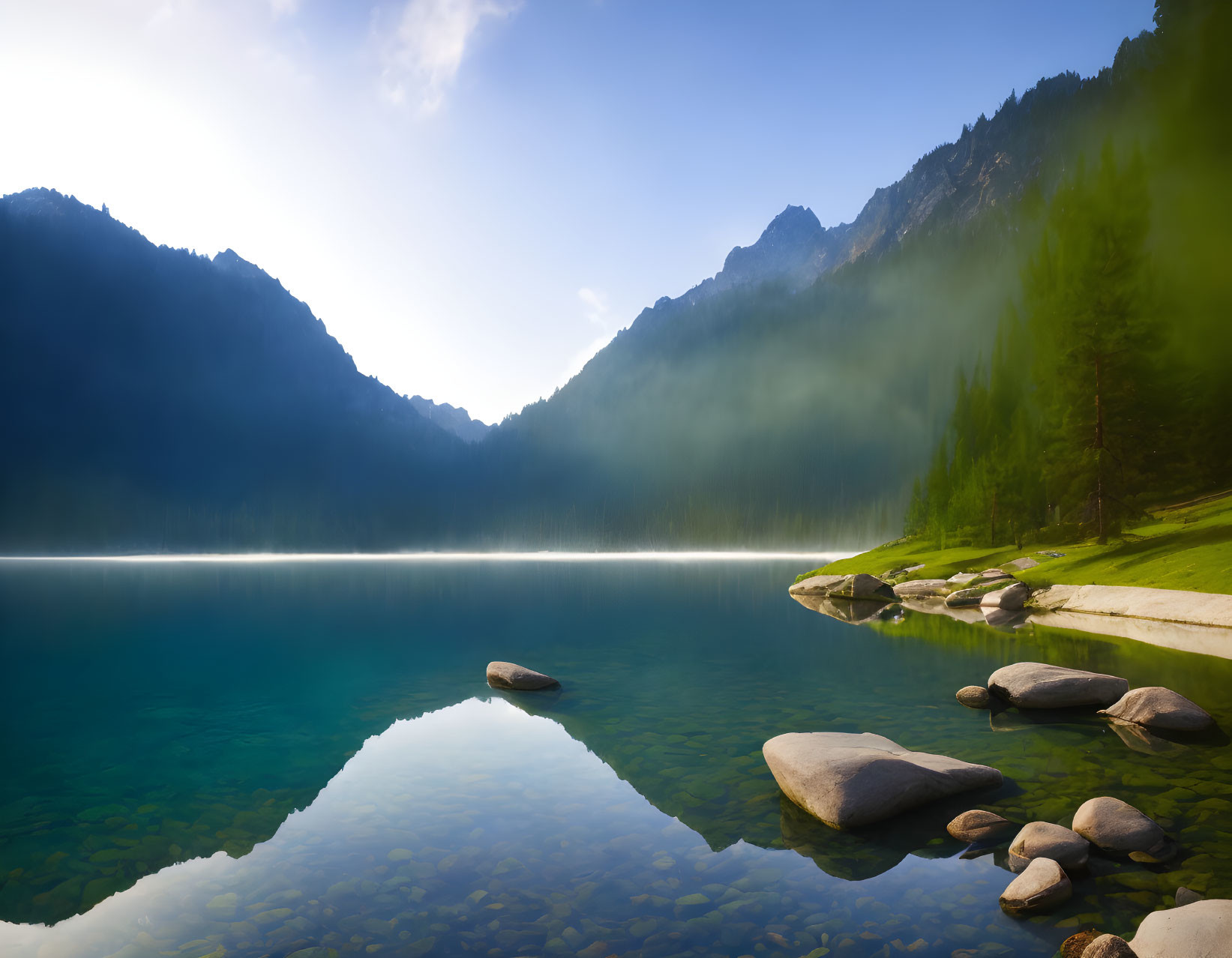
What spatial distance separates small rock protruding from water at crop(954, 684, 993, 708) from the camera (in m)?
20.2

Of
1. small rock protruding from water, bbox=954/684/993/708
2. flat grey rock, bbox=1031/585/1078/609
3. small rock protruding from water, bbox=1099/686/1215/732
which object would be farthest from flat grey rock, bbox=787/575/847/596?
small rock protruding from water, bbox=1099/686/1215/732

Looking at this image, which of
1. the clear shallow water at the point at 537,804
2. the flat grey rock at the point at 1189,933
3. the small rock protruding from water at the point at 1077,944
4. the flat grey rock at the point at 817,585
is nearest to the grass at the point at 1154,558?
the flat grey rock at the point at 817,585

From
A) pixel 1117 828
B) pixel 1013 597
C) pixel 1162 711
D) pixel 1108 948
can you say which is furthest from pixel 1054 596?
pixel 1108 948

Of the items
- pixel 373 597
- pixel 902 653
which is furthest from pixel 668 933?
pixel 373 597

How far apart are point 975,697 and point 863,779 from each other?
35.2 ft

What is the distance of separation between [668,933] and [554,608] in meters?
47.5

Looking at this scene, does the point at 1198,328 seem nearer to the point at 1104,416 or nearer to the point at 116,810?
the point at 1104,416

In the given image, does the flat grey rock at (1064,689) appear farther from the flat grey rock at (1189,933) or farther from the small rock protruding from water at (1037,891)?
the flat grey rock at (1189,933)

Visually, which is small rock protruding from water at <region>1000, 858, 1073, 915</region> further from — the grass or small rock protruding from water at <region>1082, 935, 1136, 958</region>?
the grass

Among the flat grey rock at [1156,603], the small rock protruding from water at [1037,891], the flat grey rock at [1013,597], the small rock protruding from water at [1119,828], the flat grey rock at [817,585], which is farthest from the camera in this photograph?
the flat grey rock at [817,585]

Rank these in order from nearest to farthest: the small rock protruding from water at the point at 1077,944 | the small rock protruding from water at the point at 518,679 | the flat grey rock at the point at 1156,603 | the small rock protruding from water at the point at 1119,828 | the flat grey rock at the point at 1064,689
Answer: the small rock protruding from water at the point at 1077,944
the small rock protruding from water at the point at 1119,828
the flat grey rock at the point at 1064,689
the small rock protruding from water at the point at 518,679
the flat grey rock at the point at 1156,603

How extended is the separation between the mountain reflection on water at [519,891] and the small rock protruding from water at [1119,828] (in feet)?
6.67

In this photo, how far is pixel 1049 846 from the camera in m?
9.80

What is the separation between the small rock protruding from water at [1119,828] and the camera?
32.9 feet
